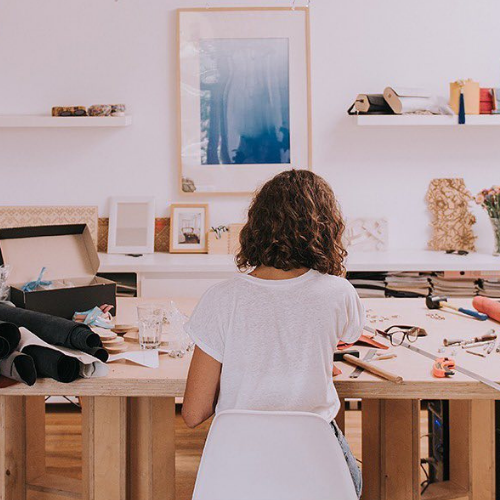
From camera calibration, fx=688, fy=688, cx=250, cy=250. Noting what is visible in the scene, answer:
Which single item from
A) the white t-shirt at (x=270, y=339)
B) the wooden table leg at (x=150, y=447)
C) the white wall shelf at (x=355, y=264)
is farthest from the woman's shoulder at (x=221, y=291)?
the white wall shelf at (x=355, y=264)

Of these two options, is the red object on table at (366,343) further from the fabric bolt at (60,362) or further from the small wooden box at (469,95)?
the small wooden box at (469,95)

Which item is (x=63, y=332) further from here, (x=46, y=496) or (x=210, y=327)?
(x=46, y=496)

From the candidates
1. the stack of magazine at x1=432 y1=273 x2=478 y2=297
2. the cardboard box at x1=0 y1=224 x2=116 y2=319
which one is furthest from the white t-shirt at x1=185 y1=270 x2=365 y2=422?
the stack of magazine at x1=432 y1=273 x2=478 y2=297

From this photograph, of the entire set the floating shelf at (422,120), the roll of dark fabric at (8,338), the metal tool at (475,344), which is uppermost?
the floating shelf at (422,120)

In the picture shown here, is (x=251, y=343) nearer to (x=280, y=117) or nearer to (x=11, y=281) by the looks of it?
(x=11, y=281)

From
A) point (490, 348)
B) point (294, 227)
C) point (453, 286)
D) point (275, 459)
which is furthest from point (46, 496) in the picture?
point (453, 286)

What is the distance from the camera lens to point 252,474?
4.35ft

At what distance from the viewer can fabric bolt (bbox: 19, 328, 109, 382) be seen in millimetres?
1620

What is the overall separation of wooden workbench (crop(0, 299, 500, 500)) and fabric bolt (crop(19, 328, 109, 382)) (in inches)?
1.0

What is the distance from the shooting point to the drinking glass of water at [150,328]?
Answer: 190 cm

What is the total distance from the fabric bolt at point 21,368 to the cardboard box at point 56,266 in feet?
1.55

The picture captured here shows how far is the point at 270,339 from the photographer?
1475mm

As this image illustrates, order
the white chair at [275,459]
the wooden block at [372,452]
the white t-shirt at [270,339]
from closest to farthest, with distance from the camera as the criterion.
→ 1. the white chair at [275,459]
2. the white t-shirt at [270,339]
3. the wooden block at [372,452]

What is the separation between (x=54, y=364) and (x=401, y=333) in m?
1.01
